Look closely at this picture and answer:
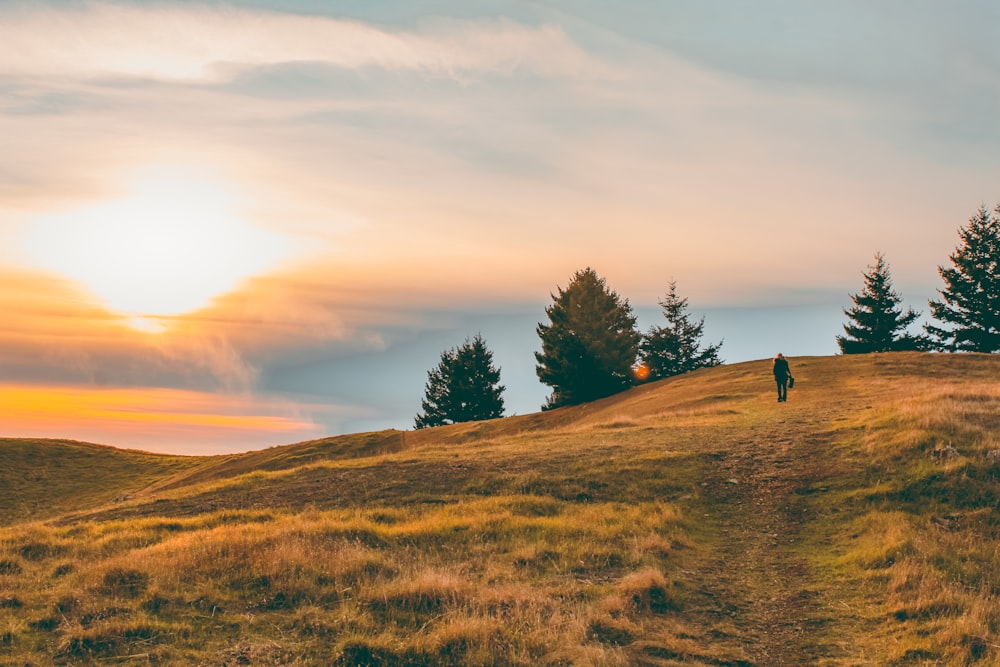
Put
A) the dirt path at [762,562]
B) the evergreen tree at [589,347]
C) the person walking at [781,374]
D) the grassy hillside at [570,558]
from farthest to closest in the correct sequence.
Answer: the evergreen tree at [589,347], the person walking at [781,374], the dirt path at [762,562], the grassy hillside at [570,558]

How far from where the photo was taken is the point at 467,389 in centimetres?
8250

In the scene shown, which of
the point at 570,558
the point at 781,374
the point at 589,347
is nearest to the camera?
the point at 570,558

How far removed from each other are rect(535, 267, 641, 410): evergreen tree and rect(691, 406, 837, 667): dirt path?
3639 cm

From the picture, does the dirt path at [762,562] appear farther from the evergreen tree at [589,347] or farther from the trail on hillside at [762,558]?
the evergreen tree at [589,347]

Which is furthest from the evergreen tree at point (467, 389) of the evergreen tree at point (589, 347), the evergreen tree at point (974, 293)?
the evergreen tree at point (974, 293)

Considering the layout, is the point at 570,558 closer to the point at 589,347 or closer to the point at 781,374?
the point at 781,374

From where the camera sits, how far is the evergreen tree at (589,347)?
62.8 meters

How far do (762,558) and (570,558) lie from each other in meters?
4.09

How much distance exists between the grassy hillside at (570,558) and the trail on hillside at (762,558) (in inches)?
2.5

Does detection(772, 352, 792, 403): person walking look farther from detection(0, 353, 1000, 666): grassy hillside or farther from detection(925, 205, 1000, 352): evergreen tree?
detection(925, 205, 1000, 352): evergreen tree

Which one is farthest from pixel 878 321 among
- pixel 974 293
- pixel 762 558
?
pixel 762 558

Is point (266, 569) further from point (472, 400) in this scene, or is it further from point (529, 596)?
point (472, 400)

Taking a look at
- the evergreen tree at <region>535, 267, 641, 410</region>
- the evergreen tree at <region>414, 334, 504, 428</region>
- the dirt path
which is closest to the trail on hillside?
the dirt path

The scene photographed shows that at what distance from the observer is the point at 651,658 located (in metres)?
11.4
